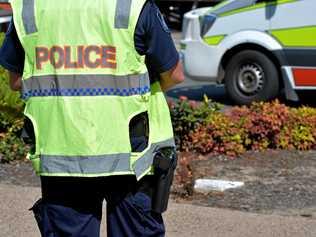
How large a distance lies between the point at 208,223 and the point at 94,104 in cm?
268

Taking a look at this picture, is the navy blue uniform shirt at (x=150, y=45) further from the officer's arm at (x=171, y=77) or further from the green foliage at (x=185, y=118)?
the green foliage at (x=185, y=118)

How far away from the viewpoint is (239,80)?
10.6 meters

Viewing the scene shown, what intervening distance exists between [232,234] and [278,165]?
6.36 feet

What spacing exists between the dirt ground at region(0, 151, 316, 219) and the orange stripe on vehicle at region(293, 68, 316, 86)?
2482mm

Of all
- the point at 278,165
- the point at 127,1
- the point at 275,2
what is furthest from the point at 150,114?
the point at 275,2

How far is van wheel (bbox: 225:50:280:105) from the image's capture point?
10.2 m

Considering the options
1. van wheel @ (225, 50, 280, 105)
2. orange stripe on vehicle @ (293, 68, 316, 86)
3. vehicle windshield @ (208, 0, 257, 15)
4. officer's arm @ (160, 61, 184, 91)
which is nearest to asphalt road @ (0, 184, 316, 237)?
officer's arm @ (160, 61, 184, 91)

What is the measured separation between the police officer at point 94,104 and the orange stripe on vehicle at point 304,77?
22.7ft

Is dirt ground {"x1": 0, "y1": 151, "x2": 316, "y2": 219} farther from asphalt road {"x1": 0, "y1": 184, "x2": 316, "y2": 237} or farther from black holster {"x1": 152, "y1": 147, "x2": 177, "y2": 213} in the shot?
black holster {"x1": 152, "y1": 147, "x2": 177, "y2": 213}

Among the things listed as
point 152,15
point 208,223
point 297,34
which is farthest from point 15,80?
point 297,34

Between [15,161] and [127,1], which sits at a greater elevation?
[127,1]

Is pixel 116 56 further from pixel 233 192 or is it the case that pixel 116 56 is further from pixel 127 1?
pixel 233 192

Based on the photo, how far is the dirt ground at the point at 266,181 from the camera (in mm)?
5922

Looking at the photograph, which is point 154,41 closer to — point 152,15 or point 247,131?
point 152,15
